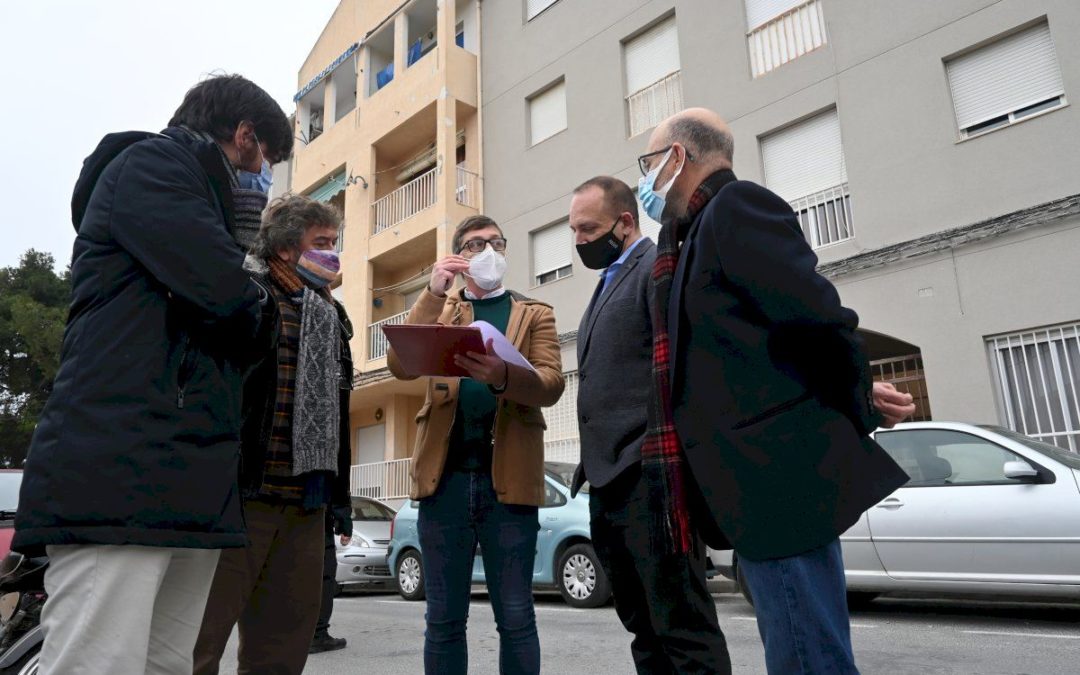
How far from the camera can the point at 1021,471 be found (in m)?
5.87

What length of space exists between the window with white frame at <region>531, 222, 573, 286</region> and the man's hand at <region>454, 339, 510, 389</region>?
1260cm

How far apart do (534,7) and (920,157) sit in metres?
10.2

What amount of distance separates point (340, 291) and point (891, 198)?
14.8 meters

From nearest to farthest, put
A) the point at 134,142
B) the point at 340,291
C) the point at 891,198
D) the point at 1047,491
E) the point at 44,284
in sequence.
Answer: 1. the point at 134,142
2. the point at 1047,491
3. the point at 891,198
4. the point at 340,291
5. the point at 44,284

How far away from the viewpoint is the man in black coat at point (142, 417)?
1.64 m

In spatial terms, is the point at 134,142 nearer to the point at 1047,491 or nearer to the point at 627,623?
the point at 627,623

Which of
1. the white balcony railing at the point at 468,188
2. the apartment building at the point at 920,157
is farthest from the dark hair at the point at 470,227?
the white balcony railing at the point at 468,188

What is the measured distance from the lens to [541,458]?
3.09 meters

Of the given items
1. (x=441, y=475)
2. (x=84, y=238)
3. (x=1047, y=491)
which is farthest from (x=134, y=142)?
(x=1047, y=491)

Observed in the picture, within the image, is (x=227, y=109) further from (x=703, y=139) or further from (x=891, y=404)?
(x=891, y=404)

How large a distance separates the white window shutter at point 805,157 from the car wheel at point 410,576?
7.76 meters

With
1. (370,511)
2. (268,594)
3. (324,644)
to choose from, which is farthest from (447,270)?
(370,511)

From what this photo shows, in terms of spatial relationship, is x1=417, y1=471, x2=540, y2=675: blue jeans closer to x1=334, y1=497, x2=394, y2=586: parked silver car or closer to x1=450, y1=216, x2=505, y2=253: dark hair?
x1=450, y1=216, x2=505, y2=253: dark hair

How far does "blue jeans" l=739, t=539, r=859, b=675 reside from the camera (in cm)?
172
